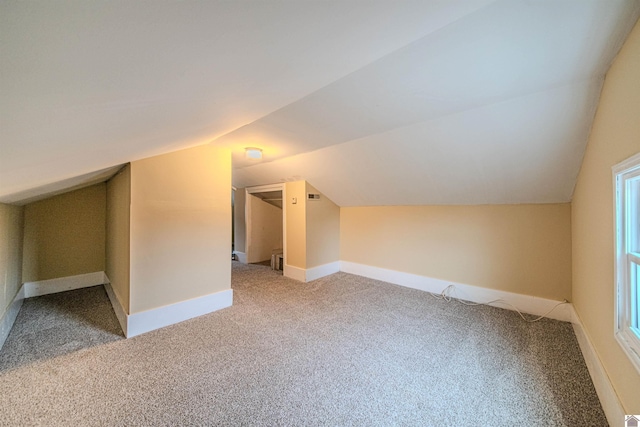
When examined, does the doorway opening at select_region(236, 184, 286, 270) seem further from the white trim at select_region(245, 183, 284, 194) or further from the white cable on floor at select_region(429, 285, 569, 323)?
the white cable on floor at select_region(429, 285, 569, 323)

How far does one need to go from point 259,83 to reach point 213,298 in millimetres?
2596

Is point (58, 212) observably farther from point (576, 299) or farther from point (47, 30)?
point (576, 299)

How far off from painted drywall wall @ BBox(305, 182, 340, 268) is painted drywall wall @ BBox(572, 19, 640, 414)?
3.23 meters

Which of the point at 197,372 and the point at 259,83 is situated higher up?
the point at 259,83

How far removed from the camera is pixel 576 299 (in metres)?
2.38

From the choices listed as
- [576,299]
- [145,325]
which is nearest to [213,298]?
[145,325]

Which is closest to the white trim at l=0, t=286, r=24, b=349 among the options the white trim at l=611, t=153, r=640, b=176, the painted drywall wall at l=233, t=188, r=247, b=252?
the painted drywall wall at l=233, t=188, r=247, b=252

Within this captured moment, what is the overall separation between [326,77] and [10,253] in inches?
147

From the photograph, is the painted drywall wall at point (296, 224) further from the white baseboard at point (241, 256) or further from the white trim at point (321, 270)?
the white baseboard at point (241, 256)

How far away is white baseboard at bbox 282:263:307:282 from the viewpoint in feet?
13.4

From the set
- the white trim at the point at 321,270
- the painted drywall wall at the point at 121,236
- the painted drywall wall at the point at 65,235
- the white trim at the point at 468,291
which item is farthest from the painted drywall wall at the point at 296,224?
the painted drywall wall at the point at 65,235

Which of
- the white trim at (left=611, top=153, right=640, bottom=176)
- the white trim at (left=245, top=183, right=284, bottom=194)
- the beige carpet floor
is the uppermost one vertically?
the white trim at (left=245, top=183, right=284, bottom=194)

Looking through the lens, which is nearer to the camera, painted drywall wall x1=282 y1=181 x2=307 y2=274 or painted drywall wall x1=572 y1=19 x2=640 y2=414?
painted drywall wall x1=572 y1=19 x2=640 y2=414

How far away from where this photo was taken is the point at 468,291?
10.6ft
